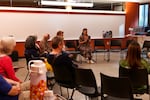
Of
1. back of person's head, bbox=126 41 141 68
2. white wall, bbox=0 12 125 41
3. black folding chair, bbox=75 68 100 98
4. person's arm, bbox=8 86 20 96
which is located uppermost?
white wall, bbox=0 12 125 41

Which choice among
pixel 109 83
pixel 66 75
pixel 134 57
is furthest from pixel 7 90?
pixel 134 57

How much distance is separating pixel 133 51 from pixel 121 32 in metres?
9.77

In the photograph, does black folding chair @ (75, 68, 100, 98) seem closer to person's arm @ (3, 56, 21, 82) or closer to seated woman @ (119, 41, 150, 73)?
seated woman @ (119, 41, 150, 73)

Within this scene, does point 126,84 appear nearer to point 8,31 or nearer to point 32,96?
point 32,96

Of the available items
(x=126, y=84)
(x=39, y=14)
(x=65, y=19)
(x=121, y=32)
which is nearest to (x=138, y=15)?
(x=121, y=32)

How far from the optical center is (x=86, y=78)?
3.58 metres

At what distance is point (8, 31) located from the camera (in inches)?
400

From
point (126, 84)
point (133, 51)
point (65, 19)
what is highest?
point (65, 19)

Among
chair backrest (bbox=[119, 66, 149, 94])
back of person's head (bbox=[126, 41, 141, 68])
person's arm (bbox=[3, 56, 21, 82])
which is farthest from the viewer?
back of person's head (bbox=[126, 41, 141, 68])

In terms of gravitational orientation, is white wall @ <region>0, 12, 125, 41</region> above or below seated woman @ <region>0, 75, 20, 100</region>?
above

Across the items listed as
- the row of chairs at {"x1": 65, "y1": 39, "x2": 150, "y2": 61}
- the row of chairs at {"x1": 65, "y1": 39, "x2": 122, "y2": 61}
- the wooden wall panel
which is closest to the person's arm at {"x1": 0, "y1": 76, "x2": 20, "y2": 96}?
the row of chairs at {"x1": 65, "y1": 39, "x2": 150, "y2": 61}

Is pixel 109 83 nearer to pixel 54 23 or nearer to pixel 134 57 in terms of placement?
pixel 134 57

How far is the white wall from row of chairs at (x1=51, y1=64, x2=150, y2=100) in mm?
6439

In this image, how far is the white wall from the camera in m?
10.2
